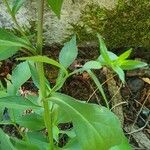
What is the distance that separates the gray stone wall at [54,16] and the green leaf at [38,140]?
69cm

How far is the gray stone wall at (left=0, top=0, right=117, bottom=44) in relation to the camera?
80.0 inches

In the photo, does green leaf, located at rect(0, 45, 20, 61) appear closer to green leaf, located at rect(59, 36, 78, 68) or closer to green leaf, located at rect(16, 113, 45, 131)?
green leaf, located at rect(59, 36, 78, 68)

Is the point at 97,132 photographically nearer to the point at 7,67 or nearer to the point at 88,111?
the point at 88,111

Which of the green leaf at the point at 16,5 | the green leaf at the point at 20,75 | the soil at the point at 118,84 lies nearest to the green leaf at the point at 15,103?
the green leaf at the point at 16,5

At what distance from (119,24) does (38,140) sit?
817 mm

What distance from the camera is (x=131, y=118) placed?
2.08 metres

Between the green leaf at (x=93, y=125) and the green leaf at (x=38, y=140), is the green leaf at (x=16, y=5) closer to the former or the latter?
the green leaf at (x=93, y=125)

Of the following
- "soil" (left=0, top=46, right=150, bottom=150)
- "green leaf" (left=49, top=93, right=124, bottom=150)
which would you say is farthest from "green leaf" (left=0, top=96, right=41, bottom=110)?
"soil" (left=0, top=46, right=150, bottom=150)

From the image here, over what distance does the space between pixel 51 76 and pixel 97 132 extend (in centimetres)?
114

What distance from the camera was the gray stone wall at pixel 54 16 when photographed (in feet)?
6.66

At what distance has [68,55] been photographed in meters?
1.31

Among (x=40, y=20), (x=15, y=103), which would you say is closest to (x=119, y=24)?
(x=15, y=103)

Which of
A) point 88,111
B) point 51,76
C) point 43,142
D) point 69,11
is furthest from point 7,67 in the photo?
point 88,111

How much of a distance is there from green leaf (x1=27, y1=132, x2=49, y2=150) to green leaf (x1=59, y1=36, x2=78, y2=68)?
293 millimetres
